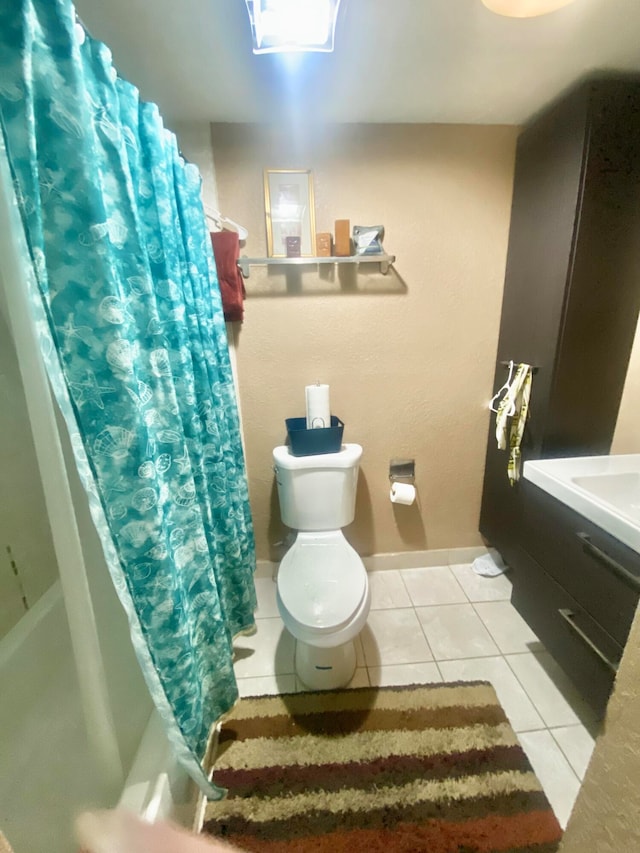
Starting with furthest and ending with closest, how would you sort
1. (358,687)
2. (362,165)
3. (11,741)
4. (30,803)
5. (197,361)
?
(362,165) → (358,687) → (197,361) → (11,741) → (30,803)

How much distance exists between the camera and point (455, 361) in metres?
1.78

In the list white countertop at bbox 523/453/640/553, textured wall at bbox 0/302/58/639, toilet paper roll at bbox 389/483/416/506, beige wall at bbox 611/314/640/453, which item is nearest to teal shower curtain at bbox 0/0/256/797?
textured wall at bbox 0/302/58/639

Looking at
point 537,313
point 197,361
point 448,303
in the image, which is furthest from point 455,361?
point 197,361

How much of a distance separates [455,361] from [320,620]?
1.30m

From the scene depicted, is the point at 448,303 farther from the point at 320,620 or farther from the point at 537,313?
the point at 320,620

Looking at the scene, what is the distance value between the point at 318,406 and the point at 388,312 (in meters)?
0.55

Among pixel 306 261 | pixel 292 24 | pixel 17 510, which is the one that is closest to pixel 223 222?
pixel 306 261

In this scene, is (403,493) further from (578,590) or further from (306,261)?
(306,261)

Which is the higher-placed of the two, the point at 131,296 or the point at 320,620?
the point at 131,296

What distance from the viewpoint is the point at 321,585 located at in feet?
4.30

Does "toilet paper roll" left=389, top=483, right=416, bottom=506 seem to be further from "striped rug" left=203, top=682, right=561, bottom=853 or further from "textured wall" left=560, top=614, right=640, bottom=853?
"textured wall" left=560, top=614, right=640, bottom=853

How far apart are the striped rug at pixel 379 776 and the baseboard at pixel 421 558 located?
0.68 m

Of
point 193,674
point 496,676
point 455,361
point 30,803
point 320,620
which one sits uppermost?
point 455,361

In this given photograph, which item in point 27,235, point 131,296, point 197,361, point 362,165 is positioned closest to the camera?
point 27,235
